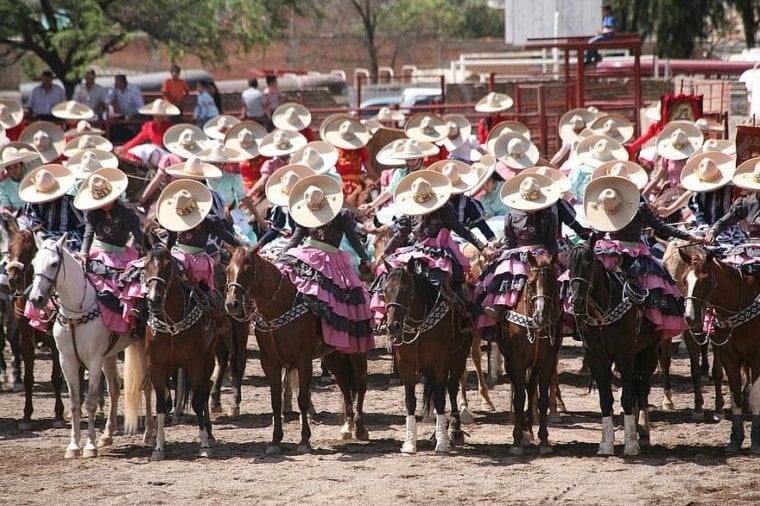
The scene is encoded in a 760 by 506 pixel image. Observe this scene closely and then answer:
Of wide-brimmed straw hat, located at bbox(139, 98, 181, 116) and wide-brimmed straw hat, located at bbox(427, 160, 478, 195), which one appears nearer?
wide-brimmed straw hat, located at bbox(427, 160, 478, 195)

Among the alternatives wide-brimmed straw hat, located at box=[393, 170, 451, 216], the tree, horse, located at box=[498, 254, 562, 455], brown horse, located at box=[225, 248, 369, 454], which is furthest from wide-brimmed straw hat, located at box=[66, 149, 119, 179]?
the tree

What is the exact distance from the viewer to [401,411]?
14.2 meters

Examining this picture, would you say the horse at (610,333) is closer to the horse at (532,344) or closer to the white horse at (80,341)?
the horse at (532,344)

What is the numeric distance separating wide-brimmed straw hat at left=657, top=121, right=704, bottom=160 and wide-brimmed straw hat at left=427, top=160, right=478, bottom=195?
3.52 meters

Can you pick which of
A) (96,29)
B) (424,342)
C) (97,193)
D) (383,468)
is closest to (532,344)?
(424,342)

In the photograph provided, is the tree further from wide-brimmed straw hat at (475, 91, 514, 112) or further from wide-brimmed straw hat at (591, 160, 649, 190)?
wide-brimmed straw hat at (591, 160, 649, 190)

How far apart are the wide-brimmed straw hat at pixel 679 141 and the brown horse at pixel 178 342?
7.41 meters

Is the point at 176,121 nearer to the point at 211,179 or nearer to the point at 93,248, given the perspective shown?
the point at 211,179

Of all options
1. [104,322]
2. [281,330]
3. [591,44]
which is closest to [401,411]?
[281,330]

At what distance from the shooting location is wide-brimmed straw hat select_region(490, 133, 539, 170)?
53.4 feet

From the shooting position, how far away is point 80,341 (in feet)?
40.0

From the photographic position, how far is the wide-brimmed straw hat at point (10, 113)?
67.3 ft

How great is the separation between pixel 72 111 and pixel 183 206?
1156cm

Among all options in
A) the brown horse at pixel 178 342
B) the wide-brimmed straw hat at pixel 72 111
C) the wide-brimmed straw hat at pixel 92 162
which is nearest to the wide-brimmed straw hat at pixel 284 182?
the brown horse at pixel 178 342
